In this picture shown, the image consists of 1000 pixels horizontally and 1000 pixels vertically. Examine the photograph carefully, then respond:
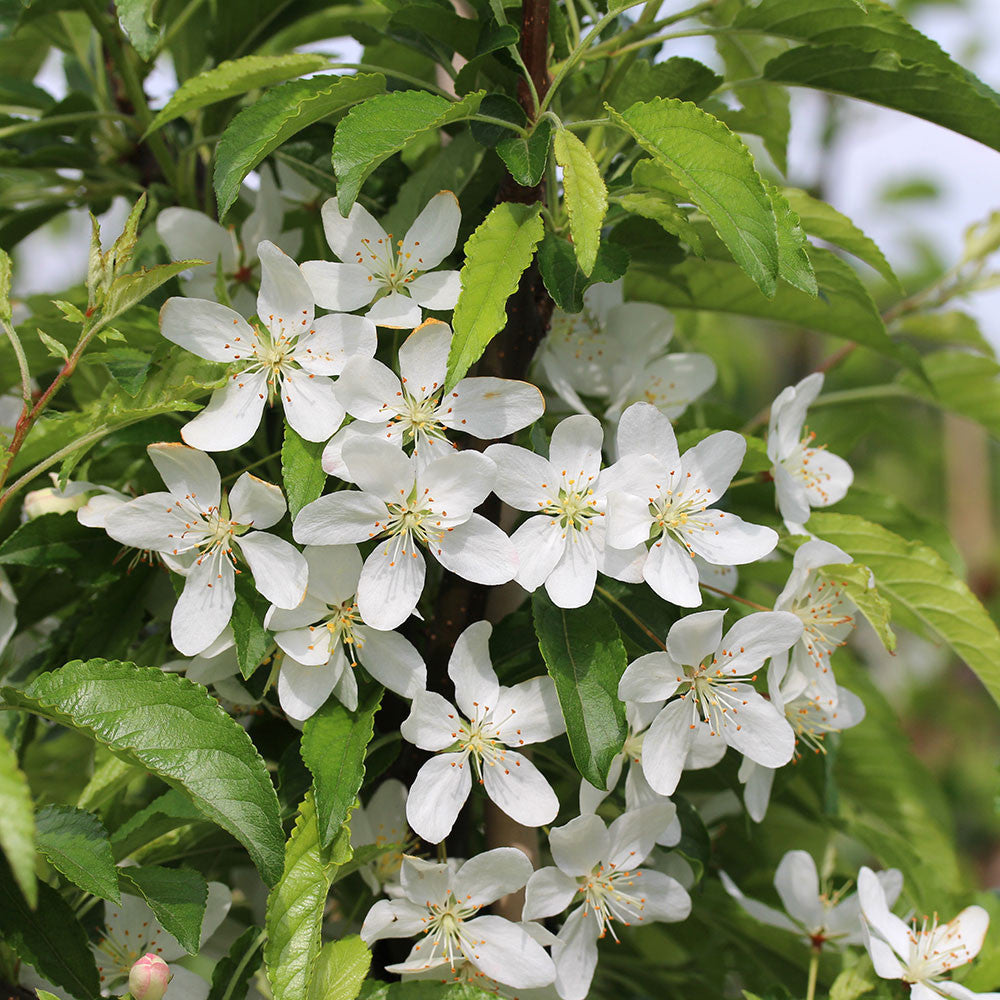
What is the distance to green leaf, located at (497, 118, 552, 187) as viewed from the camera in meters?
0.78

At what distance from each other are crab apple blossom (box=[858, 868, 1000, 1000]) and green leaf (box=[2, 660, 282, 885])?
0.54 metres

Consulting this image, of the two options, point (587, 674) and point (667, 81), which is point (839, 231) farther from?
point (587, 674)

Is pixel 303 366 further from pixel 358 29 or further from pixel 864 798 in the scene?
pixel 864 798

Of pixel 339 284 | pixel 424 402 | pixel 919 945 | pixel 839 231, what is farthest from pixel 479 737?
pixel 839 231

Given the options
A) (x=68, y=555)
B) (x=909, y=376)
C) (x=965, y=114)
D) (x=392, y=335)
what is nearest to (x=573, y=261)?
(x=392, y=335)

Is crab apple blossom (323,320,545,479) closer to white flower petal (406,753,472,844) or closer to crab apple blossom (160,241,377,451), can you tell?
crab apple blossom (160,241,377,451)

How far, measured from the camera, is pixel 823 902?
1054 mm

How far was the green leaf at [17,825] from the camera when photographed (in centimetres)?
52

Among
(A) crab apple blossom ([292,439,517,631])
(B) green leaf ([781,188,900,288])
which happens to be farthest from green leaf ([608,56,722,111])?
(A) crab apple blossom ([292,439,517,631])

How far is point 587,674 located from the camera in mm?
789

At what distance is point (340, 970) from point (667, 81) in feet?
2.56

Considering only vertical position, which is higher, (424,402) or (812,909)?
(424,402)

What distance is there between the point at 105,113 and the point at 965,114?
2.73 feet

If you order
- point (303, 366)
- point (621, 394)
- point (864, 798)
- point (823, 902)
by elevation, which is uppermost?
point (303, 366)
